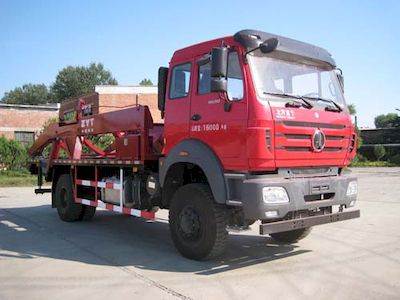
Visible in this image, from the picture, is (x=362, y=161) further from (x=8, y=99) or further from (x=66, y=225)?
(x=8, y=99)

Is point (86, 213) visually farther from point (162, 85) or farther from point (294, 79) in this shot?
point (294, 79)

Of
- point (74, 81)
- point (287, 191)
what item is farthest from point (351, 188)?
point (74, 81)

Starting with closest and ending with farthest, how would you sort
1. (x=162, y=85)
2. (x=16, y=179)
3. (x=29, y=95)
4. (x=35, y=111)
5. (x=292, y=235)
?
1. (x=162, y=85)
2. (x=292, y=235)
3. (x=16, y=179)
4. (x=35, y=111)
5. (x=29, y=95)

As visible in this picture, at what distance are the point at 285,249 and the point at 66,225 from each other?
500cm

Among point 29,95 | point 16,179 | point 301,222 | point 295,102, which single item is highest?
point 29,95

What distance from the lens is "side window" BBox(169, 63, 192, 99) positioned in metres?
7.19

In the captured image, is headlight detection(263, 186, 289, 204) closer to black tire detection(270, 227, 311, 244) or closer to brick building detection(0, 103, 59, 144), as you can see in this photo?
black tire detection(270, 227, 311, 244)

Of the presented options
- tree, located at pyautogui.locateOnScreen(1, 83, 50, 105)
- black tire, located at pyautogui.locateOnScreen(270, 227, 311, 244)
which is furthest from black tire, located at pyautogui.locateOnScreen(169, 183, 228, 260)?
tree, located at pyautogui.locateOnScreen(1, 83, 50, 105)

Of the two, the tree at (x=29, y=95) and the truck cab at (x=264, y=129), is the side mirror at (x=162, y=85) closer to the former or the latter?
the truck cab at (x=264, y=129)

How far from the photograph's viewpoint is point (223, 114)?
6.49 meters

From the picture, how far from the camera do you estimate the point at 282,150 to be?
621 centimetres

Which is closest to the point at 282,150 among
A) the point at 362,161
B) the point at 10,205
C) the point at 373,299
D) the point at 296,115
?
the point at 296,115

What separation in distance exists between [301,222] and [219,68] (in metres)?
2.26

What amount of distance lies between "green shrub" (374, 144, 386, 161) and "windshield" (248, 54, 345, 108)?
154ft
